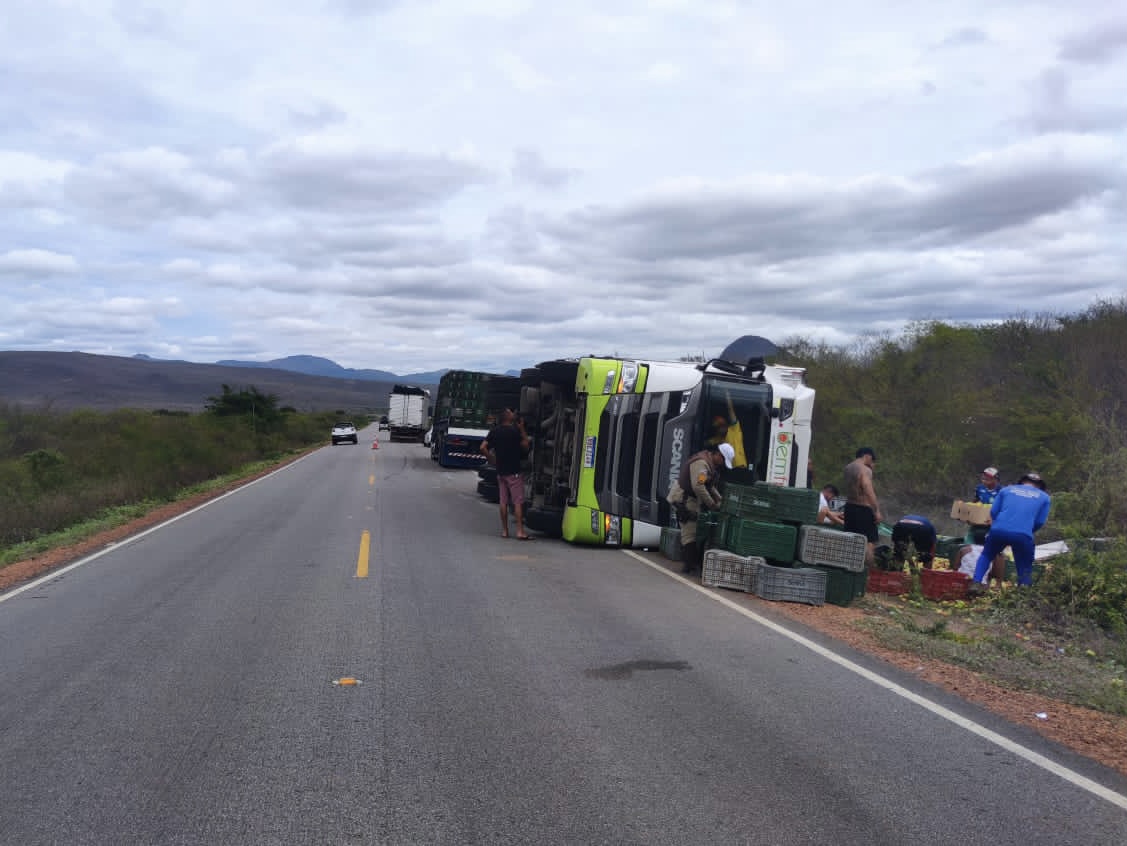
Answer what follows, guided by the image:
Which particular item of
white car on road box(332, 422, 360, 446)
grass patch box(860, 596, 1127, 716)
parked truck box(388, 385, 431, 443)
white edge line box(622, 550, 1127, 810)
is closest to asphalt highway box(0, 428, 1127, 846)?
white edge line box(622, 550, 1127, 810)

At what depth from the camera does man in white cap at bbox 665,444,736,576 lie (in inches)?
451

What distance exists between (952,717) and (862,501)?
571 cm

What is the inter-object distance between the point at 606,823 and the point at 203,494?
871 inches

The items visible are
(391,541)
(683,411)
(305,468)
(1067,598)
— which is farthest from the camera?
(305,468)

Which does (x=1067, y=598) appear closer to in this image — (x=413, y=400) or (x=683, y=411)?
(x=683, y=411)

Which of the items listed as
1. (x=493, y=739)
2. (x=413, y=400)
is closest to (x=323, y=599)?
(x=493, y=739)

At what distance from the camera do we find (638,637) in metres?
7.90

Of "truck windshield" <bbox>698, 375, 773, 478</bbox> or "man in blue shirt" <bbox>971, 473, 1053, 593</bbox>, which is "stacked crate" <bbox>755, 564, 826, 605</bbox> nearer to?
"truck windshield" <bbox>698, 375, 773, 478</bbox>

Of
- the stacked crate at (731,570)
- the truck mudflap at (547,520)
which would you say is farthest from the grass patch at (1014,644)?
the truck mudflap at (547,520)

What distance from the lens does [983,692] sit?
22.4 feet

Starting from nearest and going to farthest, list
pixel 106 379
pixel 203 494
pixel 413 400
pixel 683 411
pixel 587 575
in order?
pixel 587 575
pixel 683 411
pixel 203 494
pixel 413 400
pixel 106 379

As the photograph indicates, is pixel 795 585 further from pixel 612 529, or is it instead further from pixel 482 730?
pixel 482 730

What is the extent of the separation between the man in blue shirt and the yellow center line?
23.8 feet

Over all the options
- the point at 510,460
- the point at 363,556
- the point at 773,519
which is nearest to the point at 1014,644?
the point at 773,519
